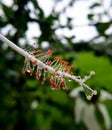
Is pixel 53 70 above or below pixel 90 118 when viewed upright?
below

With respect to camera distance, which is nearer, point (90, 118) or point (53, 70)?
point (53, 70)

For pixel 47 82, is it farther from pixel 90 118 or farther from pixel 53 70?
pixel 53 70

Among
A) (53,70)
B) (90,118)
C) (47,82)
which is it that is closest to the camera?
(53,70)

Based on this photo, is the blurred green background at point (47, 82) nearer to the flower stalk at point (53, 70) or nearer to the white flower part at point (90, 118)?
the white flower part at point (90, 118)

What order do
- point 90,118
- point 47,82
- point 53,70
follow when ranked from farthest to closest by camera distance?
point 90,118 < point 47,82 < point 53,70

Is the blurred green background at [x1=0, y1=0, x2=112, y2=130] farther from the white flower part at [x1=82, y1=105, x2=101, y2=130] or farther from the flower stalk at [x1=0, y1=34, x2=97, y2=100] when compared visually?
the flower stalk at [x1=0, y1=34, x2=97, y2=100]

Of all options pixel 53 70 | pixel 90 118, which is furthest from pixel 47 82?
pixel 53 70

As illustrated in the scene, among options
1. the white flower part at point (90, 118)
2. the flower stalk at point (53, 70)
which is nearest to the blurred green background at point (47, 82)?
the white flower part at point (90, 118)

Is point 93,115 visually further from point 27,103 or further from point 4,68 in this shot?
point 4,68

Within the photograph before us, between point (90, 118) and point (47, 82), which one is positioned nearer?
point (47, 82)
